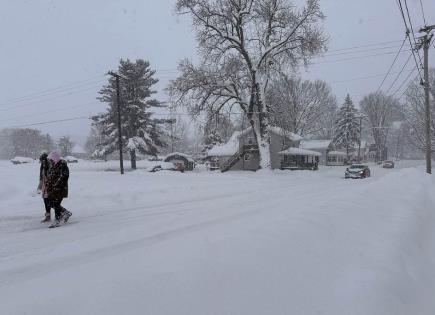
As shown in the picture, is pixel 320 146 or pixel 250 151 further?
pixel 320 146

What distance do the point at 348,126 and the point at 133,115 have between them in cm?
4415

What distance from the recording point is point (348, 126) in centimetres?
7281

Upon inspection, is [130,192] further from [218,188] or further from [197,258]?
[197,258]

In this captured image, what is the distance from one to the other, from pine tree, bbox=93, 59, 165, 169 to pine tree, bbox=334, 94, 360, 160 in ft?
131

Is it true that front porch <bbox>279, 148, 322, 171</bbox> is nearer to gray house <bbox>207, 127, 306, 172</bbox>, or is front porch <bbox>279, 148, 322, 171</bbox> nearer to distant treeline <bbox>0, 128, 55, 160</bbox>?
gray house <bbox>207, 127, 306, 172</bbox>

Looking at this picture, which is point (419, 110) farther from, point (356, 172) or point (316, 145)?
point (316, 145)

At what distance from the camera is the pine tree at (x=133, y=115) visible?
146 feet

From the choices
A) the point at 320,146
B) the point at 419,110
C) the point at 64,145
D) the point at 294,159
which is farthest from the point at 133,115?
the point at 64,145

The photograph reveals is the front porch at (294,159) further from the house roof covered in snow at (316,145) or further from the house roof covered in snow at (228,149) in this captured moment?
the house roof covered in snow at (316,145)

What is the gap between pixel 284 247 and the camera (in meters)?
4.80

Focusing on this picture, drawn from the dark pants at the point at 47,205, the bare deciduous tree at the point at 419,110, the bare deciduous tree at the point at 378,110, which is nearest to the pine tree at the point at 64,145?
the bare deciduous tree at the point at 378,110

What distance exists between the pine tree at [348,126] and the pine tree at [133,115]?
39780mm

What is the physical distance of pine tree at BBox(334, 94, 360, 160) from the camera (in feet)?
238

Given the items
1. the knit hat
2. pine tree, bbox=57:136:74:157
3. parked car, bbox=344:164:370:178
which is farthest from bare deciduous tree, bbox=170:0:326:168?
pine tree, bbox=57:136:74:157
